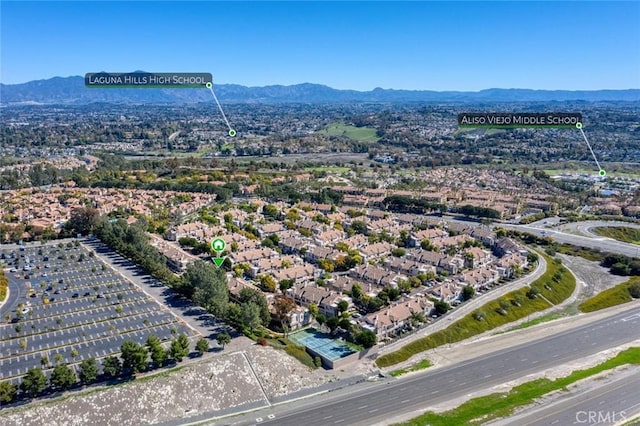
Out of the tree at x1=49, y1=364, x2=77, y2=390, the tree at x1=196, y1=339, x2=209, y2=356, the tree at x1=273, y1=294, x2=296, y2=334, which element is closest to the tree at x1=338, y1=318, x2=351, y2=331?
the tree at x1=273, y1=294, x2=296, y2=334

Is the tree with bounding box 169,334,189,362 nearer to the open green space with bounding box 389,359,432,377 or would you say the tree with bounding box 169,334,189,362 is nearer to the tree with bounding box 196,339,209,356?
the tree with bounding box 196,339,209,356

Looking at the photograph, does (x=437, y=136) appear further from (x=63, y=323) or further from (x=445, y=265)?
(x=63, y=323)

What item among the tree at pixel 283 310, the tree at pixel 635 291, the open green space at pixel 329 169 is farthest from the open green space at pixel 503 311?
the open green space at pixel 329 169

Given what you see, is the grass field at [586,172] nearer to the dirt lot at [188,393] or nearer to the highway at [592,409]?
the highway at [592,409]

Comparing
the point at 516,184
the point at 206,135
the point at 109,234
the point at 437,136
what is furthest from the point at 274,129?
the point at 109,234

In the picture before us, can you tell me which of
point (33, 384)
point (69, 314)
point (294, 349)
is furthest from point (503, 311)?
point (69, 314)

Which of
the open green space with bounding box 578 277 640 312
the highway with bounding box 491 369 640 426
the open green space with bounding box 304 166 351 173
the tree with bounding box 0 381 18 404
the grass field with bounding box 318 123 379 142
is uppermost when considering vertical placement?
the grass field with bounding box 318 123 379 142

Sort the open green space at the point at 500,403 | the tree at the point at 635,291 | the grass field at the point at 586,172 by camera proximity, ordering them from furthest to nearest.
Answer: the grass field at the point at 586,172, the tree at the point at 635,291, the open green space at the point at 500,403
